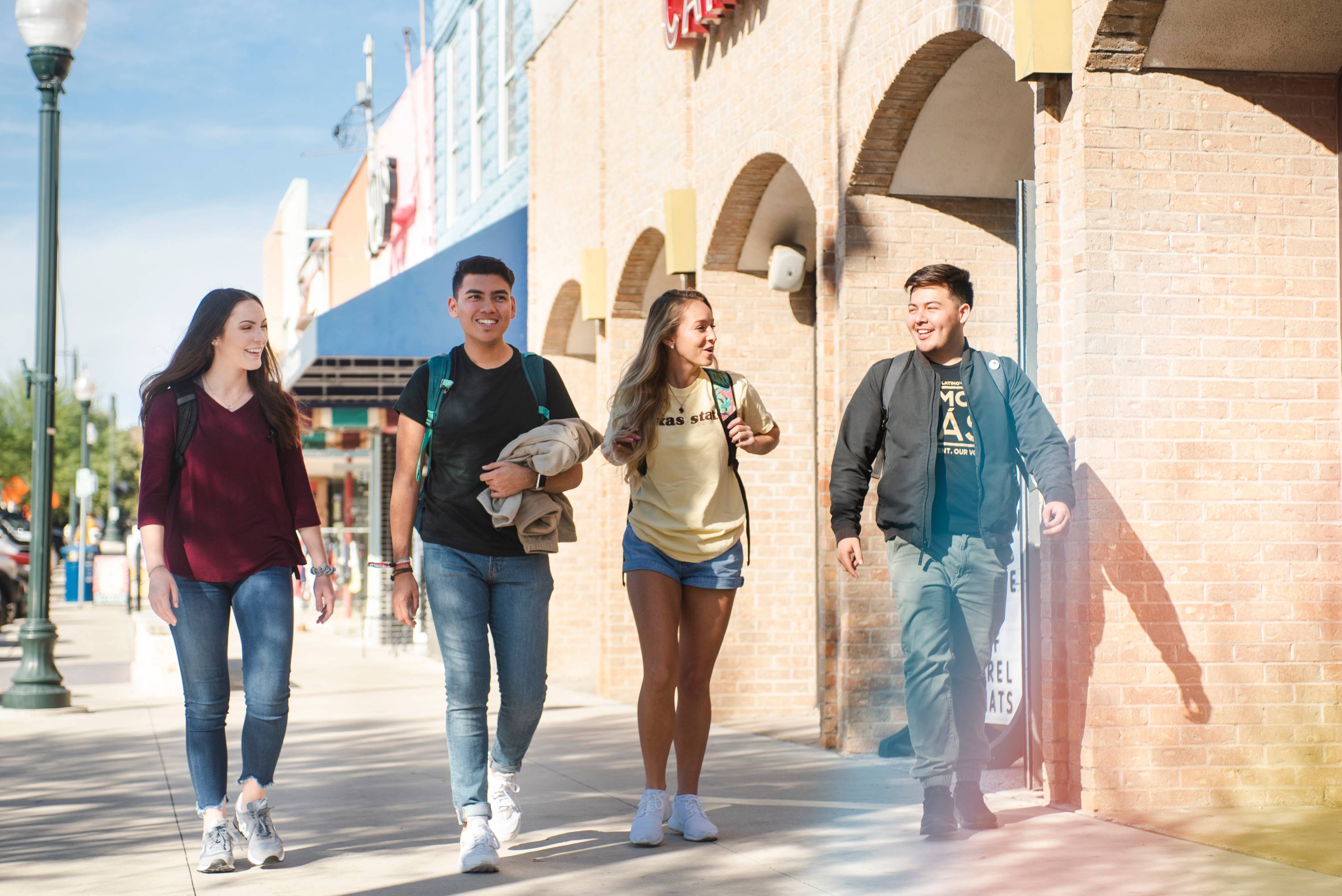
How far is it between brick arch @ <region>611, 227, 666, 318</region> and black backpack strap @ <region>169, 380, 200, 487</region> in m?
6.71

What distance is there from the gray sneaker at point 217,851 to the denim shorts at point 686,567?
1616mm

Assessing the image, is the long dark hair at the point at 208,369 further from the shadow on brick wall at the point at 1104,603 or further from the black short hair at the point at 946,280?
the shadow on brick wall at the point at 1104,603

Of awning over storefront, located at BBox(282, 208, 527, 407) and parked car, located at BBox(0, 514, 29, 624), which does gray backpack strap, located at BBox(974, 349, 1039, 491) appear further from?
parked car, located at BBox(0, 514, 29, 624)

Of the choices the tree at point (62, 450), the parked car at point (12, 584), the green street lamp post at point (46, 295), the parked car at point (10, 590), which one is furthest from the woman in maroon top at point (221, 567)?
the tree at point (62, 450)

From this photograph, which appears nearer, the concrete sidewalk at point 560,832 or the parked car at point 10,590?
the concrete sidewalk at point 560,832

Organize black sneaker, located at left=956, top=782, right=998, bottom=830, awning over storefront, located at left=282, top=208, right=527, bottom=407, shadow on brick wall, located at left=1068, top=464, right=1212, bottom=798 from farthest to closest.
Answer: awning over storefront, located at left=282, top=208, right=527, bottom=407 → shadow on brick wall, located at left=1068, top=464, right=1212, bottom=798 → black sneaker, located at left=956, top=782, right=998, bottom=830

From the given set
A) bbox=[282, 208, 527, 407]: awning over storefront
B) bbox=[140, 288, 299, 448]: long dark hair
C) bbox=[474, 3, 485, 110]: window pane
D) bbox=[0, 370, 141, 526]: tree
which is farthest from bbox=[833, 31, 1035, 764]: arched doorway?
bbox=[0, 370, 141, 526]: tree

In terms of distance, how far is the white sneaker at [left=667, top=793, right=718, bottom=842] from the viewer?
5.69 metres

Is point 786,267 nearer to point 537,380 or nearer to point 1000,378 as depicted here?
point 1000,378

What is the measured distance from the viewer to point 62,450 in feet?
244

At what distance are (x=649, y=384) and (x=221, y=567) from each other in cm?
160

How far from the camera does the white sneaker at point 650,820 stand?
18.3 ft

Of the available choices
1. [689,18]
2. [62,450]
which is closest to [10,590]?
[689,18]

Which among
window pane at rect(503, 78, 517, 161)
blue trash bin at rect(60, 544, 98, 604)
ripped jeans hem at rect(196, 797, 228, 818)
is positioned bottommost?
blue trash bin at rect(60, 544, 98, 604)
